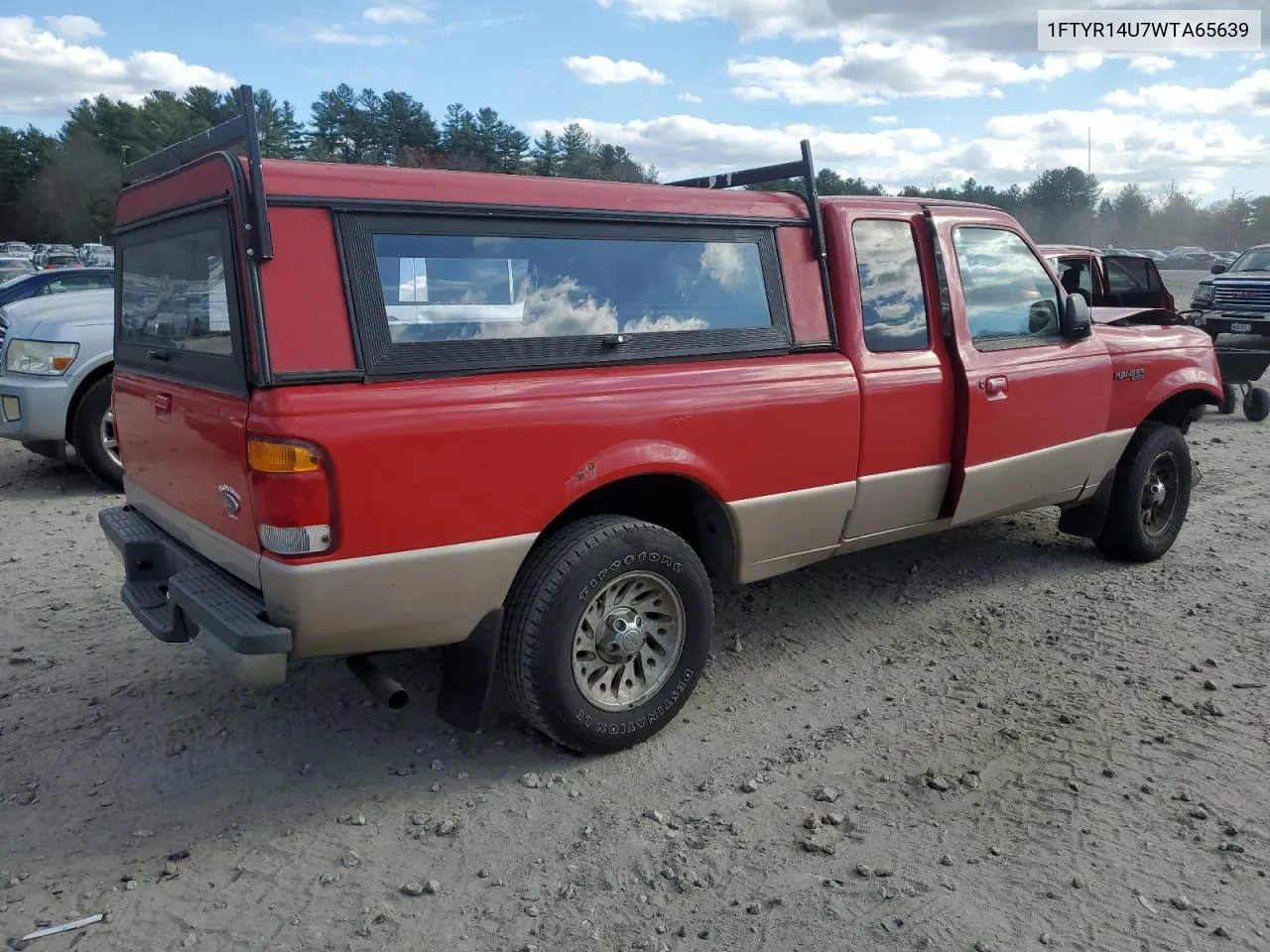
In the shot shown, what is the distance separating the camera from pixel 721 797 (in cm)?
345

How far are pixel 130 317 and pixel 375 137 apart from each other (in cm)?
6652

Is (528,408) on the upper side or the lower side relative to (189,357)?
lower

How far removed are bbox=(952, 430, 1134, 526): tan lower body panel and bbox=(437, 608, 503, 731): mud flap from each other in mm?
2482

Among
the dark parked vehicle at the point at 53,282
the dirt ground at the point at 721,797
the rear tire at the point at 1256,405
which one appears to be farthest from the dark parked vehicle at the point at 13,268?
the rear tire at the point at 1256,405

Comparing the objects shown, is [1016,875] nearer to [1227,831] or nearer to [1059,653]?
[1227,831]

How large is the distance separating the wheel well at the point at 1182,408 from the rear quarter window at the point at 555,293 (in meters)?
3.19

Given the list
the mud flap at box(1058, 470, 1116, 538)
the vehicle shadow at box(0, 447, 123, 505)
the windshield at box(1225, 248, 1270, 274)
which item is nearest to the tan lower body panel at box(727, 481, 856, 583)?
the mud flap at box(1058, 470, 1116, 538)

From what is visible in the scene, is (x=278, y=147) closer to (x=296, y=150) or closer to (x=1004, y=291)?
→ (x=296, y=150)

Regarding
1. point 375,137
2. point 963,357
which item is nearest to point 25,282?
point 963,357

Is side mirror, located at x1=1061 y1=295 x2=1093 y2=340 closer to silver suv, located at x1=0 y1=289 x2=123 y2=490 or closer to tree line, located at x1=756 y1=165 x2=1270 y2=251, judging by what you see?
silver suv, located at x1=0 y1=289 x2=123 y2=490

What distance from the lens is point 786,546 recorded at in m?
4.22

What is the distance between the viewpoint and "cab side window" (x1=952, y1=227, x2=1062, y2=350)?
16.0 ft

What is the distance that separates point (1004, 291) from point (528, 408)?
2875mm

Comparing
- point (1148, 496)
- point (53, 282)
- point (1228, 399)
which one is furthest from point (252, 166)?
point (1228, 399)
